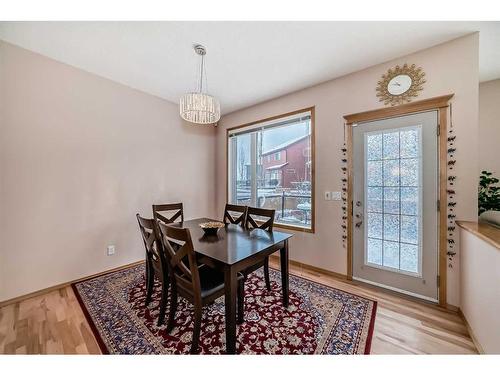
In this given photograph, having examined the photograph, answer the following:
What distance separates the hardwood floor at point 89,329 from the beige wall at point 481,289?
171 mm

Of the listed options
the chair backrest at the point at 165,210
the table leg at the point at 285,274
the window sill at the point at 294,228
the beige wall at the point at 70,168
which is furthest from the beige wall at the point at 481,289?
the beige wall at the point at 70,168

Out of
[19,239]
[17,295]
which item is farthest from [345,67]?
[17,295]

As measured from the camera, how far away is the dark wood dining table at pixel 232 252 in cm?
132

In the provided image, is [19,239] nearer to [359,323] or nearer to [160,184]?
[160,184]

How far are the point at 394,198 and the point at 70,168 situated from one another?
3845mm

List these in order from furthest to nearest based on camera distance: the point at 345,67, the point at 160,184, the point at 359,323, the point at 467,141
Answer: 1. the point at 160,184
2. the point at 345,67
3. the point at 467,141
4. the point at 359,323

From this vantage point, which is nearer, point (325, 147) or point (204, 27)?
point (204, 27)

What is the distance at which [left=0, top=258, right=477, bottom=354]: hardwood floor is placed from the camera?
1.45 m

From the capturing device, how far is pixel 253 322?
5.59 feet

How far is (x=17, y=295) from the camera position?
6.68ft

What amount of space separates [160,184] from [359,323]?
3158 millimetres

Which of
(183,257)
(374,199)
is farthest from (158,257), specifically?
(374,199)

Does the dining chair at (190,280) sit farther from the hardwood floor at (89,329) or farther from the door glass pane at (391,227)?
the door glass pane at (391,227)

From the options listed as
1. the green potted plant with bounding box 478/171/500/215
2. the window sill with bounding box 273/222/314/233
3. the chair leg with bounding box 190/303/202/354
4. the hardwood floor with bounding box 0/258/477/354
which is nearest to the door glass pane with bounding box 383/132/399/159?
the green potted plant with bounding box 478/171/500/215
